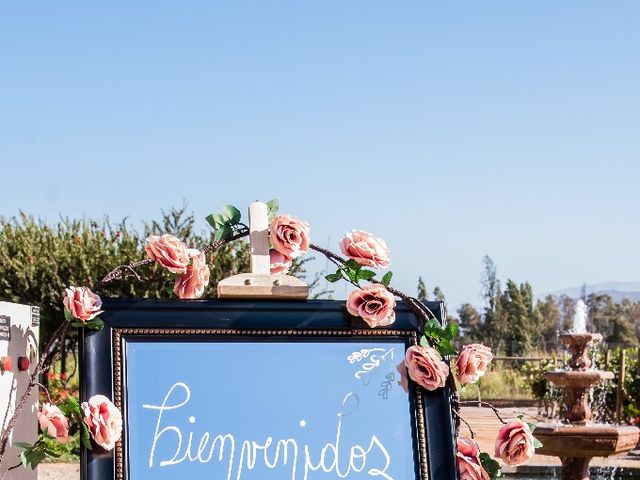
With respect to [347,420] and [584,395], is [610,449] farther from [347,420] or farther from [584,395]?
[347,420]

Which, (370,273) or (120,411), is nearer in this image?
(120,411)

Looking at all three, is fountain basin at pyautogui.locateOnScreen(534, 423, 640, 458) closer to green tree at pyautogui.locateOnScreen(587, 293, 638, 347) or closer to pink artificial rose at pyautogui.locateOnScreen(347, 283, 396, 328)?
pink artificial rose at pyautogui.locateOnScreen(347, 283, 396, 328)

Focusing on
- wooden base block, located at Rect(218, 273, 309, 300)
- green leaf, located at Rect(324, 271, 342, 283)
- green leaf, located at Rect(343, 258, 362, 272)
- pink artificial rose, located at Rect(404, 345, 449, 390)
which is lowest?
pink artificial rose, located at Rect(404, 345, 449, 390)

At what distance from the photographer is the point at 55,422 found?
9.79 feet

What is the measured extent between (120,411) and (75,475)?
8.69m

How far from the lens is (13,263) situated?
1581 centimetres

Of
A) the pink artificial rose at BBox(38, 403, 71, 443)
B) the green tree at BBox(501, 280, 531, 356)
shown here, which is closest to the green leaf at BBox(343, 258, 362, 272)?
the pink artificial rose at BBox(38, 403, 71, 443)

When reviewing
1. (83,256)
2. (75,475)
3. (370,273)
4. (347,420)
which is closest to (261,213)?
(370,273)

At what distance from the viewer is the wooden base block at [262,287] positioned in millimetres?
3174

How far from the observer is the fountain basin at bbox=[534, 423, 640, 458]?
818 cm

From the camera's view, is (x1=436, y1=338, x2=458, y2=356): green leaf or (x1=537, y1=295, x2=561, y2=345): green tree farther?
(x1=537, y1=295, x2=561, y2=345): green tree

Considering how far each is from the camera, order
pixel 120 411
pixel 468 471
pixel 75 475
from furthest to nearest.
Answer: pixel 75 475 < pixel 468 471 < pixel 120 411

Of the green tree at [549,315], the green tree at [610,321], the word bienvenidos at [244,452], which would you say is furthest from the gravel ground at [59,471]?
the green tree at [549,315]

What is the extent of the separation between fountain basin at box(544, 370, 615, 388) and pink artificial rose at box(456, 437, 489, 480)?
534cm
